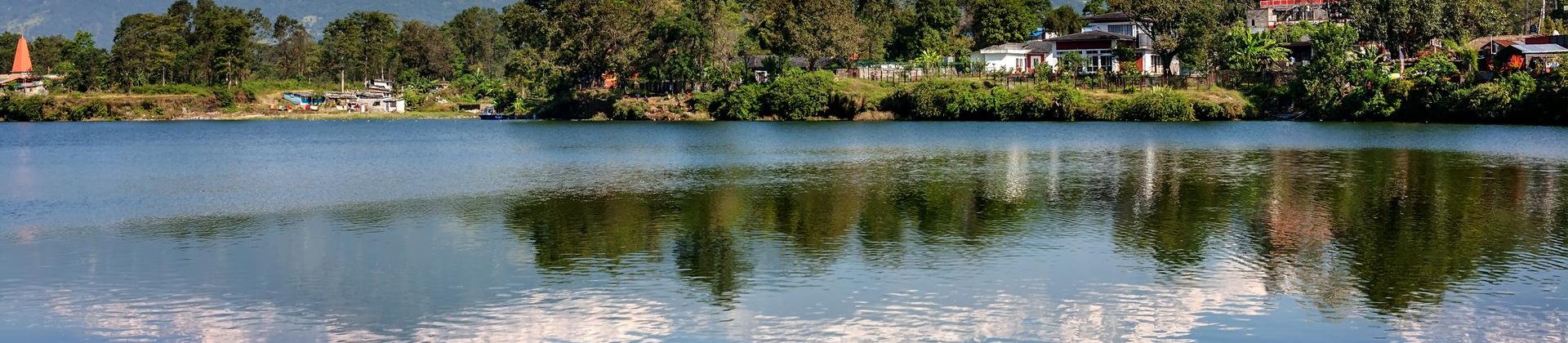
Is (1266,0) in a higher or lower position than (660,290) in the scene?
higher

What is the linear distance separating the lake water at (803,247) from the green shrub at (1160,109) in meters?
35.8

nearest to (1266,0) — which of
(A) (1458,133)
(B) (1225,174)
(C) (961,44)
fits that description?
(C) (961,44)

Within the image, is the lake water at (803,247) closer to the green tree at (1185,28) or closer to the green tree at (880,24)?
the green tree at (1185,28)

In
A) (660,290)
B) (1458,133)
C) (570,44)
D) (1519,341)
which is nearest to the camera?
(1519,341)

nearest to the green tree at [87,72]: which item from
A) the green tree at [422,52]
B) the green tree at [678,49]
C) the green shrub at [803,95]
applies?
the green tree at [422,52]

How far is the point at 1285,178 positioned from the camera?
4644 cm

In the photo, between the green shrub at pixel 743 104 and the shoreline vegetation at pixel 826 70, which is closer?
the shoreline vegetation at pixel 826 70

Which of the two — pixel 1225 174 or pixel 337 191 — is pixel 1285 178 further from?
pixel 337 191

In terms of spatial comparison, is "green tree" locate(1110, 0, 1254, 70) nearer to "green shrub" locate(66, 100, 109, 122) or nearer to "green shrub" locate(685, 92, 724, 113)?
"green shrub" locate(685, 92, 724, 113)

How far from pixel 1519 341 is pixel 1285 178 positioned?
89.4 feet

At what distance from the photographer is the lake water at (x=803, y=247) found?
22.0 m

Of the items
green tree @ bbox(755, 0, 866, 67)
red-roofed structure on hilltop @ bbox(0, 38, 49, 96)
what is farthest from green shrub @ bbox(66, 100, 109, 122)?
green tree @ bbox(755, 0, 866, 67)

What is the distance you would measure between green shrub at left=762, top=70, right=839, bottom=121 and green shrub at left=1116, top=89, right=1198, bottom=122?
24.2 metres

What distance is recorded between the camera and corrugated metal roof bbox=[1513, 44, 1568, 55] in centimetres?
9038
